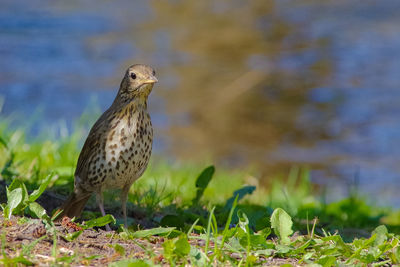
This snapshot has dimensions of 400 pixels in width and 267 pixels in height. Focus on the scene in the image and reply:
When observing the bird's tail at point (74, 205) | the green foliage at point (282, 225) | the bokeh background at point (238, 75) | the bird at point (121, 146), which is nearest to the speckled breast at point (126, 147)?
the bird at point (121, 146)

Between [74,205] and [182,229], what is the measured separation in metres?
0.89

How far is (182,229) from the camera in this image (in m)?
5.15

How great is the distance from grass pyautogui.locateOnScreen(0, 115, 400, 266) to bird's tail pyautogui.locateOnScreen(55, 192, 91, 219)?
0.10m

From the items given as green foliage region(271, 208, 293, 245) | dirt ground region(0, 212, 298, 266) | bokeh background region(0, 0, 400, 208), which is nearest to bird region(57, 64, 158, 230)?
dirt ground region(0, 212, 298, 266)

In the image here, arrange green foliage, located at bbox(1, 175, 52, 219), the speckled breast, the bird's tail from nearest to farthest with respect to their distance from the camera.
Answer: green foliage, located at bbox(1, 175, 52, 219), the speckled breast, the bird's tail

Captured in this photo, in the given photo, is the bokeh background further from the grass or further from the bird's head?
the bird's head

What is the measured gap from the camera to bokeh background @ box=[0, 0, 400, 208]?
1135cm

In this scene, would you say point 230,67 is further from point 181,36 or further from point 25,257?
point 25,257

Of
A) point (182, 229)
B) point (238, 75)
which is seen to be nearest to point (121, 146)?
point (182, 229)

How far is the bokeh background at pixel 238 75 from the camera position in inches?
447

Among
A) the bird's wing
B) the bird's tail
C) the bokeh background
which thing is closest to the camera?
the bird's wing

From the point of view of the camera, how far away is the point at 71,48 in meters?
14.6

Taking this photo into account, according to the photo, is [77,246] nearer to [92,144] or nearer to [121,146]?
[121,146]

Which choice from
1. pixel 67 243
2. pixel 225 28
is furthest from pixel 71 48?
pixel 67 243
